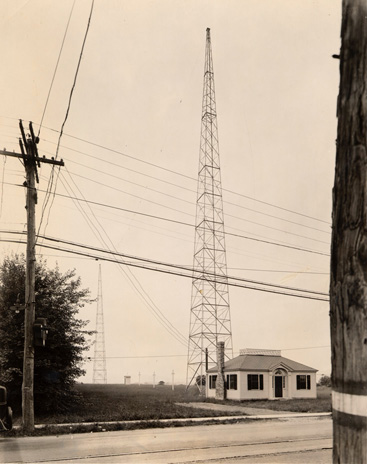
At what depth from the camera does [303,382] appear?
1582 inches

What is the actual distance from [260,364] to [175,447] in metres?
27.9

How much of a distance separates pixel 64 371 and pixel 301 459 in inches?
549

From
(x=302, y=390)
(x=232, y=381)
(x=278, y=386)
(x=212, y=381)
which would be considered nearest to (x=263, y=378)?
(x=278, y=386)

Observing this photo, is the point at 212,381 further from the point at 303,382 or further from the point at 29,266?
the point at 29,266

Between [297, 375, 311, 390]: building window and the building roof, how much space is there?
0.52 meters

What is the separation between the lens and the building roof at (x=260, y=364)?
38.1 metres

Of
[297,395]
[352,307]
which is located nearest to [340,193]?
[352,307]

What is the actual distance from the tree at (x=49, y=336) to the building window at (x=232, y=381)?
648 inches

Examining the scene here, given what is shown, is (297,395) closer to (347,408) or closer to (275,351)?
(275,351)

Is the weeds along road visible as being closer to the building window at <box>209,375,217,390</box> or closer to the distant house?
the distant house

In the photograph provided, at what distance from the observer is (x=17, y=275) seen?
23.0m

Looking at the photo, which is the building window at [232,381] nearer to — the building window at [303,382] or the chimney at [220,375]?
the chimney at [220,375]

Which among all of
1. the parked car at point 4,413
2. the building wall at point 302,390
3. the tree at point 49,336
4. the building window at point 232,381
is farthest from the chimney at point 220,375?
the parked car at point 4,413

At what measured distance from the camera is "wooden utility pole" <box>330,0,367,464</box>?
1457mm
